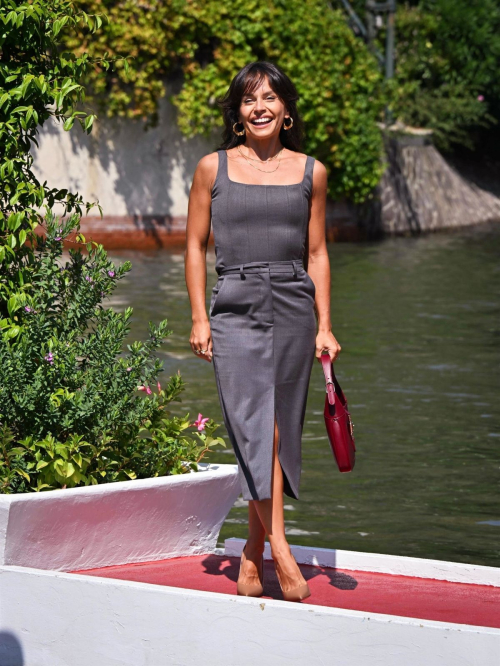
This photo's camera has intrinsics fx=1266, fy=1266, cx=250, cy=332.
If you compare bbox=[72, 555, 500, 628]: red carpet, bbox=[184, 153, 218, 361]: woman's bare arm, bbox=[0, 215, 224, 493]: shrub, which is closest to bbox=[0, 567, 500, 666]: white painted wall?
bbox=[72, 555, 500, 628]: red carpet

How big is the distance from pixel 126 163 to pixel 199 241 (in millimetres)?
16563

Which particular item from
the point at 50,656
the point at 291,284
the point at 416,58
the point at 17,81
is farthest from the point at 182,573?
the point at 416,58

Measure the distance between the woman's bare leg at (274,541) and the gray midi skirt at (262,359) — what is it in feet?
0.19

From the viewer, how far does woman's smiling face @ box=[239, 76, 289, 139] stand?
4.39 metres

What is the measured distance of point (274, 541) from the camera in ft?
14.0

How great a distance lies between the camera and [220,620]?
3.81m

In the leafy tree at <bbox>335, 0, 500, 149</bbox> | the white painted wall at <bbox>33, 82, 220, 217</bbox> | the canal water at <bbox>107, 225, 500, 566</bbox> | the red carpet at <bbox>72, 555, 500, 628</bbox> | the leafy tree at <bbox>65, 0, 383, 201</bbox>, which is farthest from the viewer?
the leafy tree at <bbox>335, 0, 500, 149</bbox>

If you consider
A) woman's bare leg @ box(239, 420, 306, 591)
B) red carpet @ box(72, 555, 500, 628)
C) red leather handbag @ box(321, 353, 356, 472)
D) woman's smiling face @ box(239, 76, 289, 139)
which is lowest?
red carpet @ box(72, 555, 500, 628)

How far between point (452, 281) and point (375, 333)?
462 centimetres

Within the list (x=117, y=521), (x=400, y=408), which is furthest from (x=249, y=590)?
(x=400, y=408)

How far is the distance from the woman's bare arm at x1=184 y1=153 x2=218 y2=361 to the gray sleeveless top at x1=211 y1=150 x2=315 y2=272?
3 centimetres

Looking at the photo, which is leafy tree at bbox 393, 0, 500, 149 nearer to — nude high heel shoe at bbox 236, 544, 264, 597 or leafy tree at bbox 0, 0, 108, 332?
leafy tree at bbox 0, 0, 108, 332

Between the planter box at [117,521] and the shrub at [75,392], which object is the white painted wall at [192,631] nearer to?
the planter box at [117,521]

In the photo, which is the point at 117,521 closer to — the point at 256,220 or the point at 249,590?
the point at 249,590
